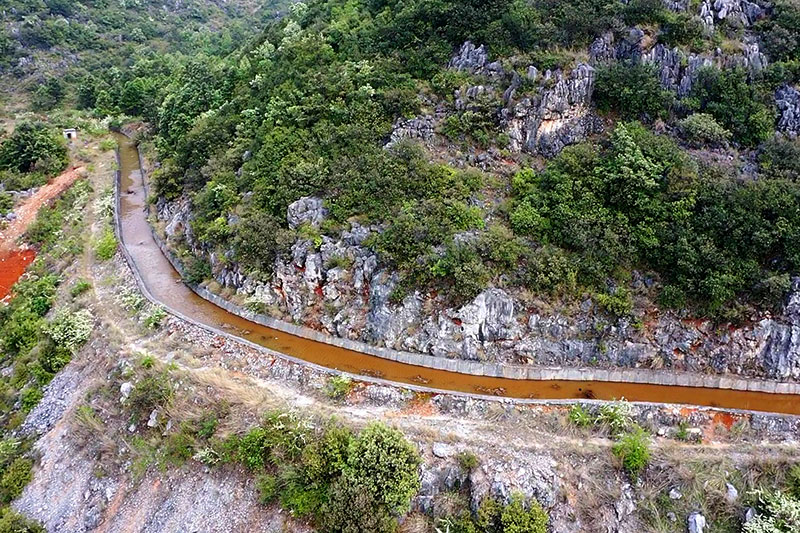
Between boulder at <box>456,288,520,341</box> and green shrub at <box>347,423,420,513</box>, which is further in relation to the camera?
boulder at <box>456,288,520,341</box>

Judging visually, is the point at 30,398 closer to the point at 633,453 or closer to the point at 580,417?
the point at 580,417

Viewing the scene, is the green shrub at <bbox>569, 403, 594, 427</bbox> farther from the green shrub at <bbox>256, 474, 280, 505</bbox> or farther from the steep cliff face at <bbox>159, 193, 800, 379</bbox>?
the green shrub at <bbox>256, 474, 280, 505</bbox>

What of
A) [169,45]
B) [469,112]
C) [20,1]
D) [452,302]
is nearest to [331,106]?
[469,112]

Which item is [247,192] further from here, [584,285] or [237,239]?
[584,285]

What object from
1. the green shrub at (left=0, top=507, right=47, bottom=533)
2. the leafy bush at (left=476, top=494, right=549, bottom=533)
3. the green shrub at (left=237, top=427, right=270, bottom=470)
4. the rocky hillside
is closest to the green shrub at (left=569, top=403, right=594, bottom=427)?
the rocky hillside

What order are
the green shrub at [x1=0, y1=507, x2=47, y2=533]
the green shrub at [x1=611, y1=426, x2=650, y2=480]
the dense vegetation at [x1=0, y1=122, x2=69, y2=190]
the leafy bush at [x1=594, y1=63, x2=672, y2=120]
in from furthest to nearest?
1. the dense vegetation at [x1=0, y1=122, x2=69, y2=190]
2. the leafy bush at [x1=594, y1=63, x2=672, y2=120]
3. the green shrub at [x1=0, y1=507, x2=47, y2=533]
4. the green shrub at [x1=611, y1=426, x2=650, y2=480]

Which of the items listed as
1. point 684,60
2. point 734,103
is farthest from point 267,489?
point 684,60
